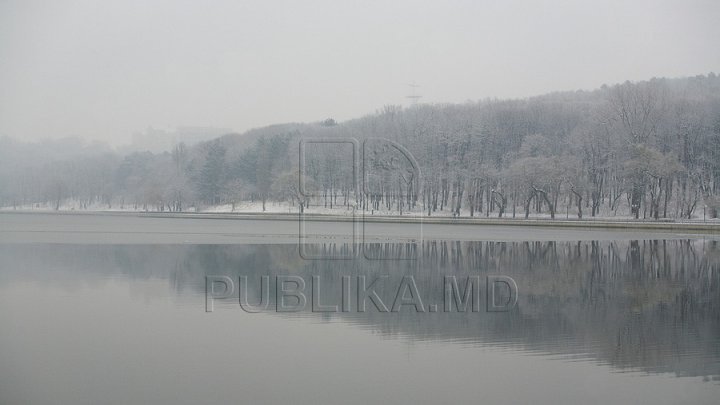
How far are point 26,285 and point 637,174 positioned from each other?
49296mm

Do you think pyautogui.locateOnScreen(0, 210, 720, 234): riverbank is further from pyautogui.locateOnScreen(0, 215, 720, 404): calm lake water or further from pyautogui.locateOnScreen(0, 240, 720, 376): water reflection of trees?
pyautogui.locateOnScreen(0, 215, 720, 404): calm lake water

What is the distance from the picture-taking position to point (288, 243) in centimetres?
3653

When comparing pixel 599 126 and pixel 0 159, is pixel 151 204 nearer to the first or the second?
pixel 0 159

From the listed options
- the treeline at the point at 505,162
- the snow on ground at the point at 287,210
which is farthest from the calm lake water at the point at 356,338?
the snow on ground at the point at 287,210

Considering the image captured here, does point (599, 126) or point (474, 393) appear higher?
point (599, 126)

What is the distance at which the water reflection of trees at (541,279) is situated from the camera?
1324 centimetres

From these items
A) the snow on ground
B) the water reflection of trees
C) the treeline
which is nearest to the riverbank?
the snow on ground

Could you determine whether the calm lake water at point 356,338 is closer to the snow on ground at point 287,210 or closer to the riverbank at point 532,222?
the riverbank at point 532,222

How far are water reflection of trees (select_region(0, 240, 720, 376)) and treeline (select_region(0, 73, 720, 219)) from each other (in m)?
22.9

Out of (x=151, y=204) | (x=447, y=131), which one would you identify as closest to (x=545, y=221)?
(x=447, y=131)

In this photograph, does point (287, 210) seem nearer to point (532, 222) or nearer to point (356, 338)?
point (532, 222)

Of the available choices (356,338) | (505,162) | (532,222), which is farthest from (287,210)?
(356,338)

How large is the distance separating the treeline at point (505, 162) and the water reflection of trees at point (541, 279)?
22.9 m

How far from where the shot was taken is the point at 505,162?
230 feet
